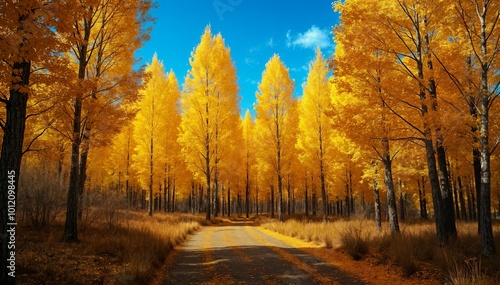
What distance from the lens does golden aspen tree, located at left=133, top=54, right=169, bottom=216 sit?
21.7 m

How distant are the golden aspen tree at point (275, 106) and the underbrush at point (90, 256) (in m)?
11.8

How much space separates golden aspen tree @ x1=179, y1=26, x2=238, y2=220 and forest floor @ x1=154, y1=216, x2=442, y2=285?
11.4m

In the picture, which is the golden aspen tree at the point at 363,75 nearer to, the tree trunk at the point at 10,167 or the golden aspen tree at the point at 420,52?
the golden aspen tree at the point at 420,52

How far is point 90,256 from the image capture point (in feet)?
22.9

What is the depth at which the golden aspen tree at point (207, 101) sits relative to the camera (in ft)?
67.3

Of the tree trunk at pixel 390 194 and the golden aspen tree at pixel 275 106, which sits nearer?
the tree trunk at pixel 390 194

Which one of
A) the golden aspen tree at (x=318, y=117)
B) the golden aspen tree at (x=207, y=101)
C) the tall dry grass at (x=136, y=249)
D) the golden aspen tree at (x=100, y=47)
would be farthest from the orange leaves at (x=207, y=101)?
the tall dry grass at (x=136, y=249)

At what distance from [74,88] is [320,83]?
609 inches

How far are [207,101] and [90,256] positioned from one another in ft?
47.9

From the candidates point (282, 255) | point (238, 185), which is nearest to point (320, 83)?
→ point (282, 255)

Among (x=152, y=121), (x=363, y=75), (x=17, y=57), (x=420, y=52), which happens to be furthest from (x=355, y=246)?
(x=152, y=121)

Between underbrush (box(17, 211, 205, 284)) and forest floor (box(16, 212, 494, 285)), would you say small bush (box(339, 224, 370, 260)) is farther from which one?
underbrush (box(17, 211, 205, 284))

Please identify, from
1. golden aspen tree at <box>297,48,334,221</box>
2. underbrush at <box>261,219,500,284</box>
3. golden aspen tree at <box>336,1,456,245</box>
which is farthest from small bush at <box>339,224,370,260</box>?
golden aspen tree at <box>297,48,334,221</box>

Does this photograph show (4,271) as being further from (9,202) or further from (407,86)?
(407,86)
